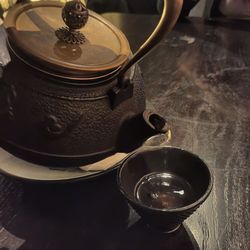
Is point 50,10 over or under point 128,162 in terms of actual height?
over

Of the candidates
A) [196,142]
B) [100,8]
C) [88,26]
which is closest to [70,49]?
[88,26]

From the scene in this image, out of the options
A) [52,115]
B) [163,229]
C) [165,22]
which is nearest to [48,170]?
[52,115]

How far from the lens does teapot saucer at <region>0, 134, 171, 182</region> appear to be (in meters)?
0.72

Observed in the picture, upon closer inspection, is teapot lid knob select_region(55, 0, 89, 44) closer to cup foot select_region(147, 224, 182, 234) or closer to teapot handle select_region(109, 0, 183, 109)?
teapot handle select_region(109, 0, 183, 109)

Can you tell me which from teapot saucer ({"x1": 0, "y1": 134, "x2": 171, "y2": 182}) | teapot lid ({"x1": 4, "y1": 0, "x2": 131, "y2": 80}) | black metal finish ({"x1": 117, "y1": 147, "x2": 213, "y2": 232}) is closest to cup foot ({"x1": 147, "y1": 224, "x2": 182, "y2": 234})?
black metal finish ({"x1": 117, "y1": 147, "x2": 213, "y2": 232})

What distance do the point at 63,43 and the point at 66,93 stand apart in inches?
3.6

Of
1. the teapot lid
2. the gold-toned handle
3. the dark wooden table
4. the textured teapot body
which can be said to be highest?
the gold-toned handle

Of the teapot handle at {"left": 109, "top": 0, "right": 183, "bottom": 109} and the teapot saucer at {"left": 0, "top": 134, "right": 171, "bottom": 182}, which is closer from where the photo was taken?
the teapot handle at {"left": 109, "top": 0, "right": 183, "bottom": 109}

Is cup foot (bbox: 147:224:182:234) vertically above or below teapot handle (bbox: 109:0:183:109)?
below

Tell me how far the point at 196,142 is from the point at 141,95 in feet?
0.73

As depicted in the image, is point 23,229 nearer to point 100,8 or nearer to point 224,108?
A: point 224,108

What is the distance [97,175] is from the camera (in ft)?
2.43

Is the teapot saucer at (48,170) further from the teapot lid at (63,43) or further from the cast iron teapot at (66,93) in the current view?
the teapot lid at (63,43)

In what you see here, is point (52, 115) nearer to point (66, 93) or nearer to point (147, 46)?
point (66, 93)
